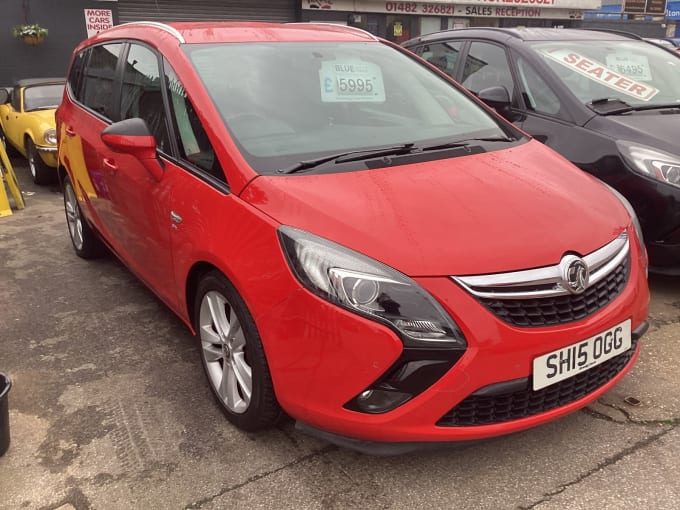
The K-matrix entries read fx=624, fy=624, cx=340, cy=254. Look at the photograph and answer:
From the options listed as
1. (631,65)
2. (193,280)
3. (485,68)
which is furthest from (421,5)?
(193,280)

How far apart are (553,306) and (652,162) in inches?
79.4

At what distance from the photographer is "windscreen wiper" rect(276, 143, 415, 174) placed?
2495 millimetres

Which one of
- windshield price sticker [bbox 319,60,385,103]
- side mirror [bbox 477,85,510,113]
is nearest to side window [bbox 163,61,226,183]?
windshield price sticker [bbox 319,60,385,103]

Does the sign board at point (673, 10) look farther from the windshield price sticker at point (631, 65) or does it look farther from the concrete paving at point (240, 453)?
the concrete paving at point (240, 453)

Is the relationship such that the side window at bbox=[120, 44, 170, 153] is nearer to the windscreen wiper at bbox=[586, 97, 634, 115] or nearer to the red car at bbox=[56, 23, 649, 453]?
the red car at bbox=[56, 23, 649, 453]

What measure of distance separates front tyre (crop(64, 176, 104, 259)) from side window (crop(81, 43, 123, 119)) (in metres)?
0.77

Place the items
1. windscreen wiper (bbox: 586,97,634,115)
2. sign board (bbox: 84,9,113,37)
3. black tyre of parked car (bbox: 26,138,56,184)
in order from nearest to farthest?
windscreen wiper (bbox: 586,97,634,115) → black tyre of parked car (bbox: 26,138,56,184) → sign board (bbox: 84,9,113,37)

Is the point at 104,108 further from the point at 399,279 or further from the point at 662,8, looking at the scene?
the point at 662,8

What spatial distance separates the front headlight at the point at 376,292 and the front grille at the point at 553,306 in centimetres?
19

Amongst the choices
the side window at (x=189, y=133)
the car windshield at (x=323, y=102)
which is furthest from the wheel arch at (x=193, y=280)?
the car windshield at (x=323, y=102)

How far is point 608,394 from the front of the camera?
2.82 m

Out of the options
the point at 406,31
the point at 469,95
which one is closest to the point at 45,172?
the point at 469,95

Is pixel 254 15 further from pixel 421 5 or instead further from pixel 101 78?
pixel 101 78

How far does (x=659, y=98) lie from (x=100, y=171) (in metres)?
3.79
